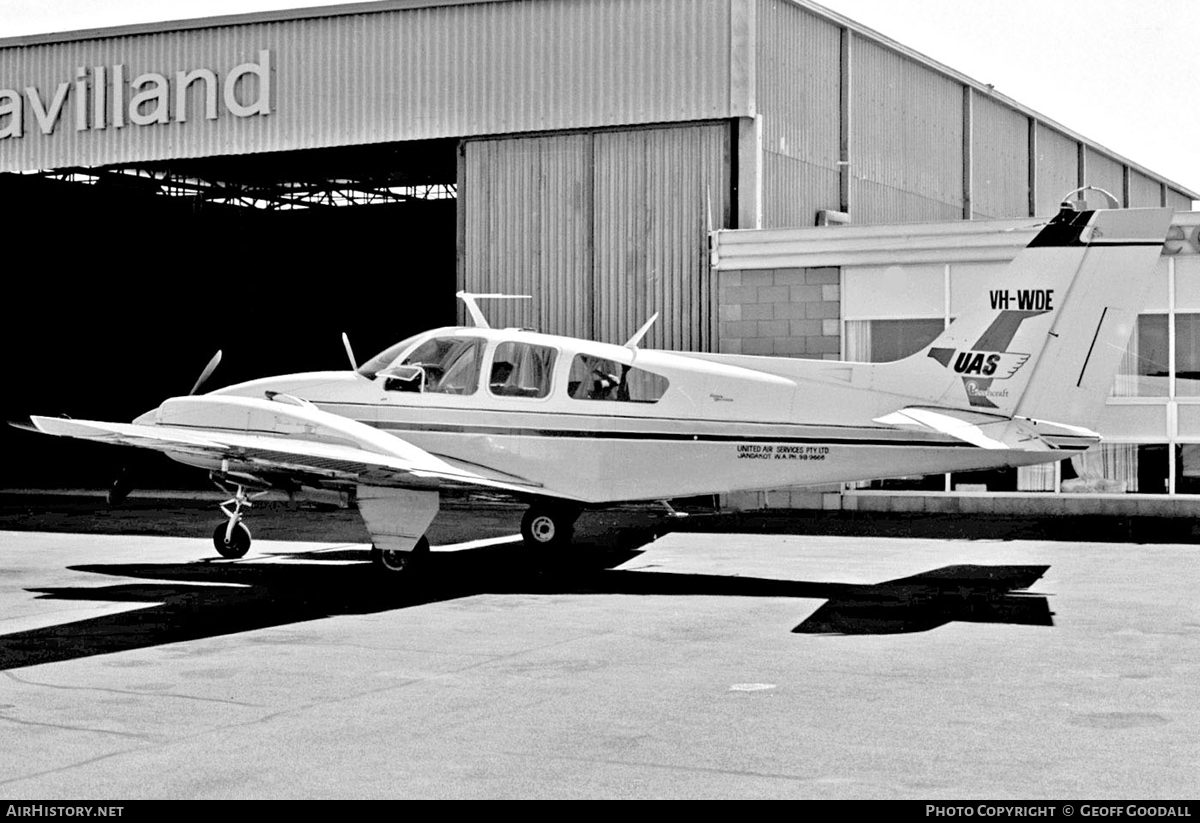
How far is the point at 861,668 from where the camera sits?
29.7 ft

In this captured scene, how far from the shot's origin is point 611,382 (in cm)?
1422

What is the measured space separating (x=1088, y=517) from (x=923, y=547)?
502 centimetres

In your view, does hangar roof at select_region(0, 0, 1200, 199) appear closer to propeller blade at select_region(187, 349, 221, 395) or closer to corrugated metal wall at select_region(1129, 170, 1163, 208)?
propeller blade at select_region(187, 349, 221, 395)

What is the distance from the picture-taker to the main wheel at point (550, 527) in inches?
629

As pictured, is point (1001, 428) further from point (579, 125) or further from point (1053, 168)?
point (1053, 168)

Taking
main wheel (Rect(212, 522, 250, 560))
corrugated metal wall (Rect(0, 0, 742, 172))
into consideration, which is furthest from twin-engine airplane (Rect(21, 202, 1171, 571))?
corrugated metal wall (Rect(0, 0, 742, 172))

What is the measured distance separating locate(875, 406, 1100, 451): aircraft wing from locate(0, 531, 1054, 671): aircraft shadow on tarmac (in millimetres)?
1345

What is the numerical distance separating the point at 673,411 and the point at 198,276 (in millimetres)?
→ 27791

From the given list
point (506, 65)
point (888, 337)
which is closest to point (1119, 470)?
point (888, 337)

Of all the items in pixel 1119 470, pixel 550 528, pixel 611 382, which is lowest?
pixel 550 528

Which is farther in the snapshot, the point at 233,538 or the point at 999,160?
the point at 999,160

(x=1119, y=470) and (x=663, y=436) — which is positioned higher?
(x=663, y=436)

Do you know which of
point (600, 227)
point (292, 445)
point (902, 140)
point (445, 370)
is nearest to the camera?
point (292, 445)
